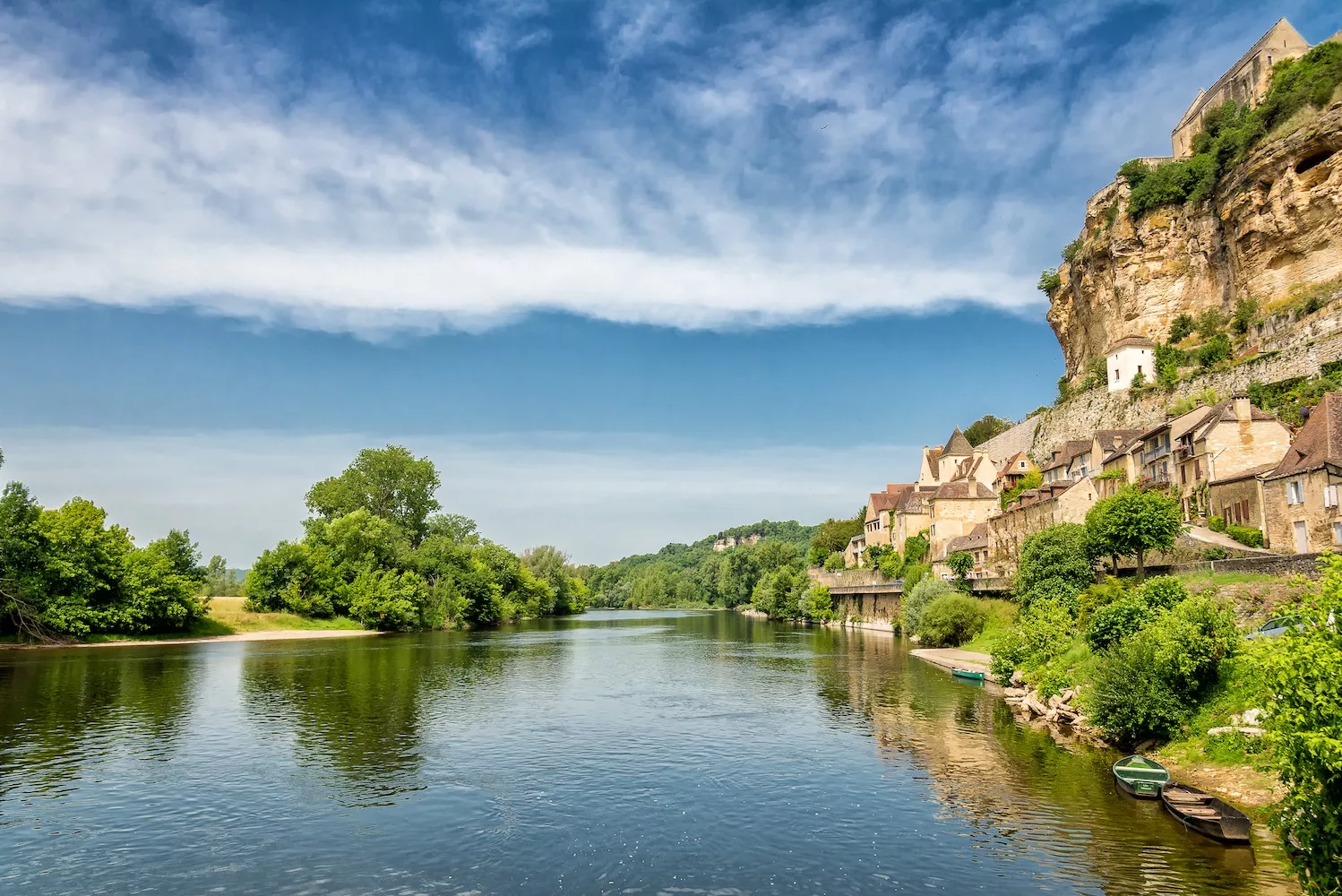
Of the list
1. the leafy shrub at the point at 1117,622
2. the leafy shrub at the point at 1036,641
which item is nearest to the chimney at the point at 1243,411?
the leafy shrub at the point at 1036,641

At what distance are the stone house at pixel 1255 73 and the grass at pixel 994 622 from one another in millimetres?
40841

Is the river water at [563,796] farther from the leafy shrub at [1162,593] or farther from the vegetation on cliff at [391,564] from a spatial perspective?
the vegetation on cliff at [391,564]

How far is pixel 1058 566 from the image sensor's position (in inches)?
1609

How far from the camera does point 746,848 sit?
16094mm

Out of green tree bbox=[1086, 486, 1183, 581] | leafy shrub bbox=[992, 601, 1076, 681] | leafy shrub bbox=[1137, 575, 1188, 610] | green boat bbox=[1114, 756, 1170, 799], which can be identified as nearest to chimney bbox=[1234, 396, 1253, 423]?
green tree bbox=[1086, 486, 1183, 581]

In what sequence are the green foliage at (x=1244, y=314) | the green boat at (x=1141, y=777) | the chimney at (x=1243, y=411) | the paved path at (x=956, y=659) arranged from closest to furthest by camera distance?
the green boat at (x=1141, y=777)
the chimney at (x=1243, y=411)
the paved path at (x=956, y=659)
the green foliage at (x=1244, y=314)

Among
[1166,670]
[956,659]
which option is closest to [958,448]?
[956,659]

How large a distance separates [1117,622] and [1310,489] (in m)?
13.0

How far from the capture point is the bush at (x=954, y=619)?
168ft

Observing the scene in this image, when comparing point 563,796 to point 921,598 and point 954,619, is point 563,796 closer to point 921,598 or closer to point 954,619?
point 954,619

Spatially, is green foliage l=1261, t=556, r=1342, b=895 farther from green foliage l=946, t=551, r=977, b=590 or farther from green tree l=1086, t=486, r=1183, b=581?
green foliage l=946, t=551, r=977, b=590

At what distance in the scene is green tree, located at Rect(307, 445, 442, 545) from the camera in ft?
320

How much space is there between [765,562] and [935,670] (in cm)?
7973

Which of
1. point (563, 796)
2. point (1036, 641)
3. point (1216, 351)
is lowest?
point (563, 796)
